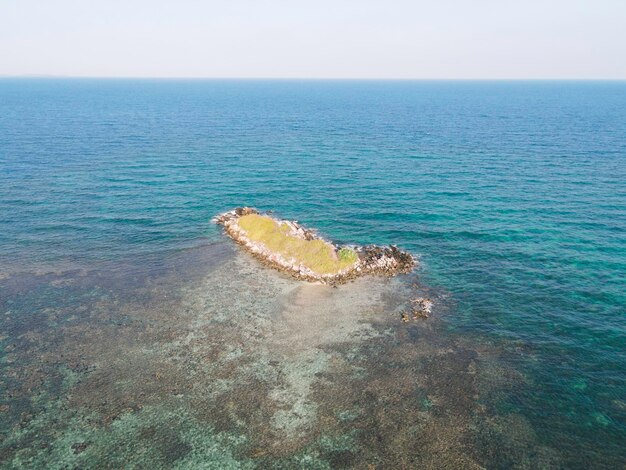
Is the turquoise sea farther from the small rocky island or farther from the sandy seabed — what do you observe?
the small rocky island

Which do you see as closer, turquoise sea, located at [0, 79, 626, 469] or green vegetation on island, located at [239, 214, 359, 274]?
turquoise sea, located at [0, 79, 626, 469]

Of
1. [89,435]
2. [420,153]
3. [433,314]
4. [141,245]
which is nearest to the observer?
[89,435]

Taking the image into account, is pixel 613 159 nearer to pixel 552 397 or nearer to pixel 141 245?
pixel 552 397

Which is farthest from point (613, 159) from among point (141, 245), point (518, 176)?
point (141, 245)

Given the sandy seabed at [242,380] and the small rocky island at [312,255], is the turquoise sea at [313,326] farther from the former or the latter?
the small rocky island at [312,255]

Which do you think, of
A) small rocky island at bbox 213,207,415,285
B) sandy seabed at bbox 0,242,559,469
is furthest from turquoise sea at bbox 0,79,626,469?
small rocky island at bbox 213,207,415,285
